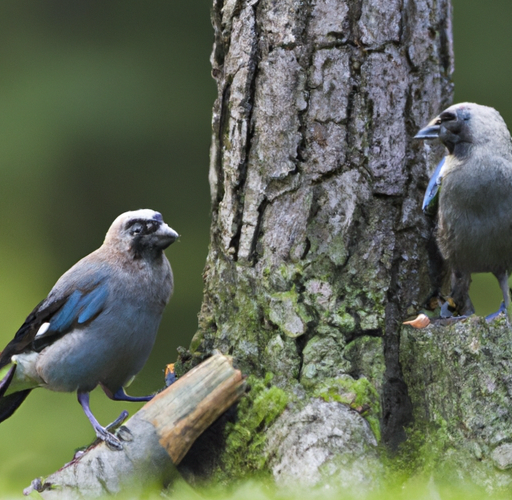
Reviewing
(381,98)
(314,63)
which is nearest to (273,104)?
(314,63)

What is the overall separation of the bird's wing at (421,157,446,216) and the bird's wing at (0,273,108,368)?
1.12 m

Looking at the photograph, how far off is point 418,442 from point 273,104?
1.16 meters

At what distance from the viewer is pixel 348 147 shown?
7.97 feet

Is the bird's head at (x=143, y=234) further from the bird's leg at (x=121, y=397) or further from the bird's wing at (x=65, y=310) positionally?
the bird's leg at (x=121, y=397)

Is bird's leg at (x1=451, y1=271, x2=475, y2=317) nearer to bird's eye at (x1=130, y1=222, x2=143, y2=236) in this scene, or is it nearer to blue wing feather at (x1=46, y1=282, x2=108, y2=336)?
bird's eye at (x1=130, y1=222, x2=143, y2=236)

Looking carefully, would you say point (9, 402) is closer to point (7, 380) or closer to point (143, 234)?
point (7, 380)

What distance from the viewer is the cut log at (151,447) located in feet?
7.22

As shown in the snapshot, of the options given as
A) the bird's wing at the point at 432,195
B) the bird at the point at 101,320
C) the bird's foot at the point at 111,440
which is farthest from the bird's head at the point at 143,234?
the bird's wing at the point at 432,195

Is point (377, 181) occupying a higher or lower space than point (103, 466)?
higher

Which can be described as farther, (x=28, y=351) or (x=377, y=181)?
(x=28, y=351)

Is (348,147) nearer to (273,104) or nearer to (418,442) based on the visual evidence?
(273,104)

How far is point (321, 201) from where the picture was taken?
244cm

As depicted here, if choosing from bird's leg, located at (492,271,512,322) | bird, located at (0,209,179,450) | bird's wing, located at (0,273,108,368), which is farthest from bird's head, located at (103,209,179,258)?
bird's leg, located at (492,271,512,322)

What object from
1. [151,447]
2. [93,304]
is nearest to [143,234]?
[93,304]
